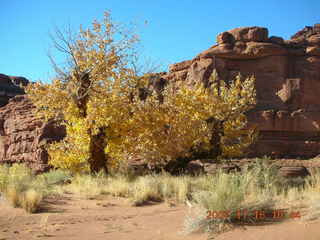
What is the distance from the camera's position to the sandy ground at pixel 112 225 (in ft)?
15.7

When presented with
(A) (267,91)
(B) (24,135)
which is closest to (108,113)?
(B) (24,135)

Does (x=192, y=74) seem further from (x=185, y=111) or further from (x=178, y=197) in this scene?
(x=178, y=197)

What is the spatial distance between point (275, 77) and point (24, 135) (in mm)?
24926

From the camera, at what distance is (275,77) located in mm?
33719

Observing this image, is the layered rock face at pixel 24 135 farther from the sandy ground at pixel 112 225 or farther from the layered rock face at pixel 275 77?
the sandy ground at pixel 112 225

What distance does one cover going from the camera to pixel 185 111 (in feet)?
45.1

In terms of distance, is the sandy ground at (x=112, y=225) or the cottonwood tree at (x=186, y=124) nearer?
the sandy ground at (x=112, y=225)

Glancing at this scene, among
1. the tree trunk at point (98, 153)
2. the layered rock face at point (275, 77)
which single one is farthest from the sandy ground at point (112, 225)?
the layered rock face at point (275, 77)

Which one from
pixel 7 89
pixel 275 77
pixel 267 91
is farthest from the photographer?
pixel 7 89

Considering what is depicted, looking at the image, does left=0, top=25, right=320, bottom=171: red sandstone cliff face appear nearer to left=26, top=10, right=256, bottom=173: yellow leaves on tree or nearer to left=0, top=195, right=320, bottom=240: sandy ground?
left=26, top=10, right=256, bottom=173: yellow leaves on tree
